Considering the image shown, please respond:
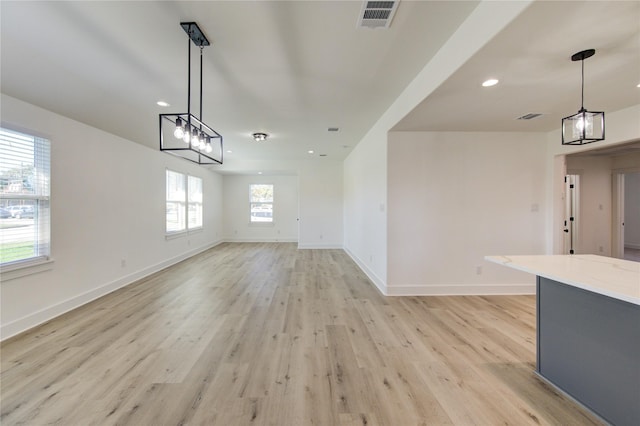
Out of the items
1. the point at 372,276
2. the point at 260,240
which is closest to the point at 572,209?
the point at 372,276

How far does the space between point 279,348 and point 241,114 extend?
9.85 feet

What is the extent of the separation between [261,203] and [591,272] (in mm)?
8524

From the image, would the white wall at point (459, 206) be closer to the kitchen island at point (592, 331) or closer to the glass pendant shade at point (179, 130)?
the kitchen island at point (592, 331)

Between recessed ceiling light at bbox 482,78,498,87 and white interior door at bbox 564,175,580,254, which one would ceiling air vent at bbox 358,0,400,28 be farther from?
white interior door at bbox 564,175,580,254

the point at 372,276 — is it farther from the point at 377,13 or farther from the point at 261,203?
the point at 261,203

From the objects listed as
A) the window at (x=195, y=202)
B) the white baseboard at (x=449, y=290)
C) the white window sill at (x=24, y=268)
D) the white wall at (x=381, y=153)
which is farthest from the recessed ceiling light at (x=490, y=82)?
the window at (x=195, y=202)

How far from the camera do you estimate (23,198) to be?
295cm

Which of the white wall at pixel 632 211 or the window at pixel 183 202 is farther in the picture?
the white wall at pixel 632 211

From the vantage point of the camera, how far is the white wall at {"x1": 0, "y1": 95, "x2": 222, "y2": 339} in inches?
116

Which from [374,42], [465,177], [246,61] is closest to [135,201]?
[246,61]

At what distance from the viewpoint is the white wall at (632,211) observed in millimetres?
7590

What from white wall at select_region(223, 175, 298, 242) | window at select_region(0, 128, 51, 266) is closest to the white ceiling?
window at select_region(0, 128, 51, 266)

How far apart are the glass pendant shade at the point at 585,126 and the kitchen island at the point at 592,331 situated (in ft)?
3.25

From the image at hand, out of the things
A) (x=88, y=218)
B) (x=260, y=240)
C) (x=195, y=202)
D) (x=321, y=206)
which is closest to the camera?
(x=88, y=218)
